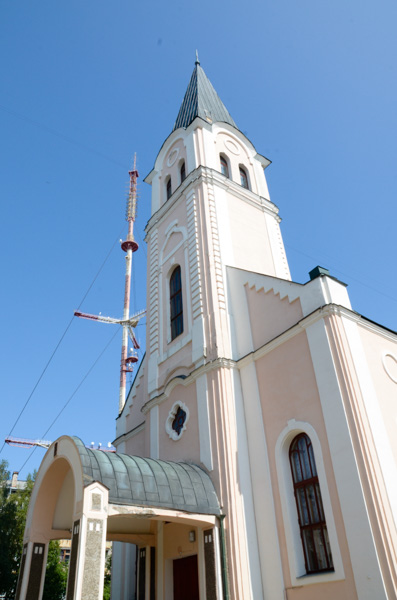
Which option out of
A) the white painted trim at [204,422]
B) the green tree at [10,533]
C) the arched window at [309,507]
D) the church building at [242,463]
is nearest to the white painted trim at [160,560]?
the church building at [242,463]

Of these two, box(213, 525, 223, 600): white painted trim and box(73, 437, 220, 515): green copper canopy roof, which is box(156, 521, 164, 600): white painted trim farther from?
box(213, 525, 223, 600): white painted trim

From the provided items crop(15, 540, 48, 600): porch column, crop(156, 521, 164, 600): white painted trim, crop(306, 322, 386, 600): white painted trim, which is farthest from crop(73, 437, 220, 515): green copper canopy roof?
crop(306, 322, 386, 600): white painted trim

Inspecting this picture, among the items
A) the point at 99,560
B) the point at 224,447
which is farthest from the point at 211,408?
the point at 99,560

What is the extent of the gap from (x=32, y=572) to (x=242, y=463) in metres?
5.85

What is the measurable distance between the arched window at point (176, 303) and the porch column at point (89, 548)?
8190 mm

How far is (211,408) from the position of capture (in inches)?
555

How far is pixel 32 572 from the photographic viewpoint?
11.6 m

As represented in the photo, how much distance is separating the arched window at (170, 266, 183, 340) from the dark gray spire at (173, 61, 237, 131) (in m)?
8.39

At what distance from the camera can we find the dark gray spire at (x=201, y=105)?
23938mm

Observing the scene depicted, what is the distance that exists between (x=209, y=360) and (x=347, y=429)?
5.25 metres

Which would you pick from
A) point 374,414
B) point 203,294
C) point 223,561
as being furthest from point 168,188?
point 223,561

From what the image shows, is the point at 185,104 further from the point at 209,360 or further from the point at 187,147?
the point at 209,360

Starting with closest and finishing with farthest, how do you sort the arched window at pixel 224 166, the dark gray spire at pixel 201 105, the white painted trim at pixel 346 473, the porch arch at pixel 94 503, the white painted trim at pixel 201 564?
1. the white painted trim at pixel 346 473
2. the porch arch at pixel 94 503
3. the white painted trim at pixel 201 564
4. the arched window at pixel 224 166
5. the dark gray spire at pixel 201 105

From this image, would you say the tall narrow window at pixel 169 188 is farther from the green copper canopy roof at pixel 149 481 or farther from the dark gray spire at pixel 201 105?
the green copper canopy roof at pixel 149 481
